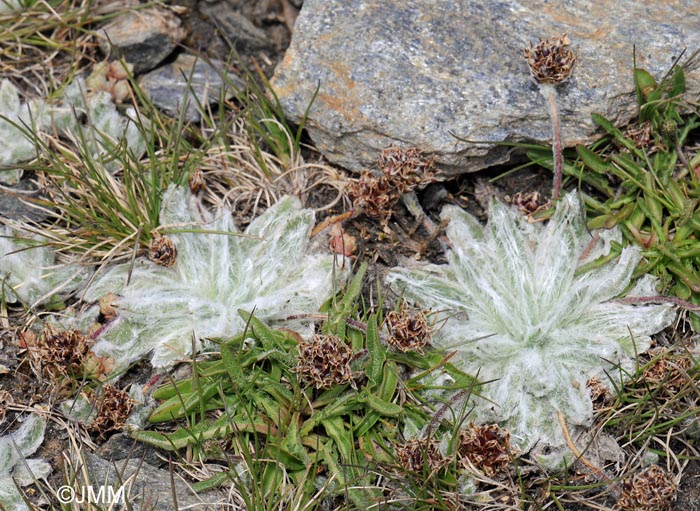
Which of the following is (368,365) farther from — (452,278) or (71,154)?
(71,154)

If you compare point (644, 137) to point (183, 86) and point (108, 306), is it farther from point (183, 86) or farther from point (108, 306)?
point (108, 306)

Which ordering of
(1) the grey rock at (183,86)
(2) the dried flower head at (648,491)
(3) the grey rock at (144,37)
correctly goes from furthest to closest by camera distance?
(3) the grey rock at (144,37) → (1) the grey rock at (183,86) → (2) the dried flower head at (648,491)

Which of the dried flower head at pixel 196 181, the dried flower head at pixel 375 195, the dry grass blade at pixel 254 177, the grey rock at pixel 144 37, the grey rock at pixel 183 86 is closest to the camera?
the dried flower head at pixel 375 195

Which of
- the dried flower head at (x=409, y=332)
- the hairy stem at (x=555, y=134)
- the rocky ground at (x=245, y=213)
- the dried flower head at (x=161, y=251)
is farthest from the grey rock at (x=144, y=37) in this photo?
the dried flower head at (x=409, y=332)

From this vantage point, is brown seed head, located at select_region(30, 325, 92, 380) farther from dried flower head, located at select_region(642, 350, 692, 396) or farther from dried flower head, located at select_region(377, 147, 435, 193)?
dried flower head, located at select_region(642, 350, 692, 396)

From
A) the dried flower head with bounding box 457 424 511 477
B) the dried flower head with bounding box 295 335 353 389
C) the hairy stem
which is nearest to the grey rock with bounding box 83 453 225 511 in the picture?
the dried flower head with bounding box 295 335 353 389

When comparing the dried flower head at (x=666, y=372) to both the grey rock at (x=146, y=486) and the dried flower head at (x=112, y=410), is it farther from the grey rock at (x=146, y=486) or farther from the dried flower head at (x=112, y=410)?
the dried flower head at (x=112, y=410)

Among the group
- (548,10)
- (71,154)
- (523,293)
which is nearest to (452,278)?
(523,293)
